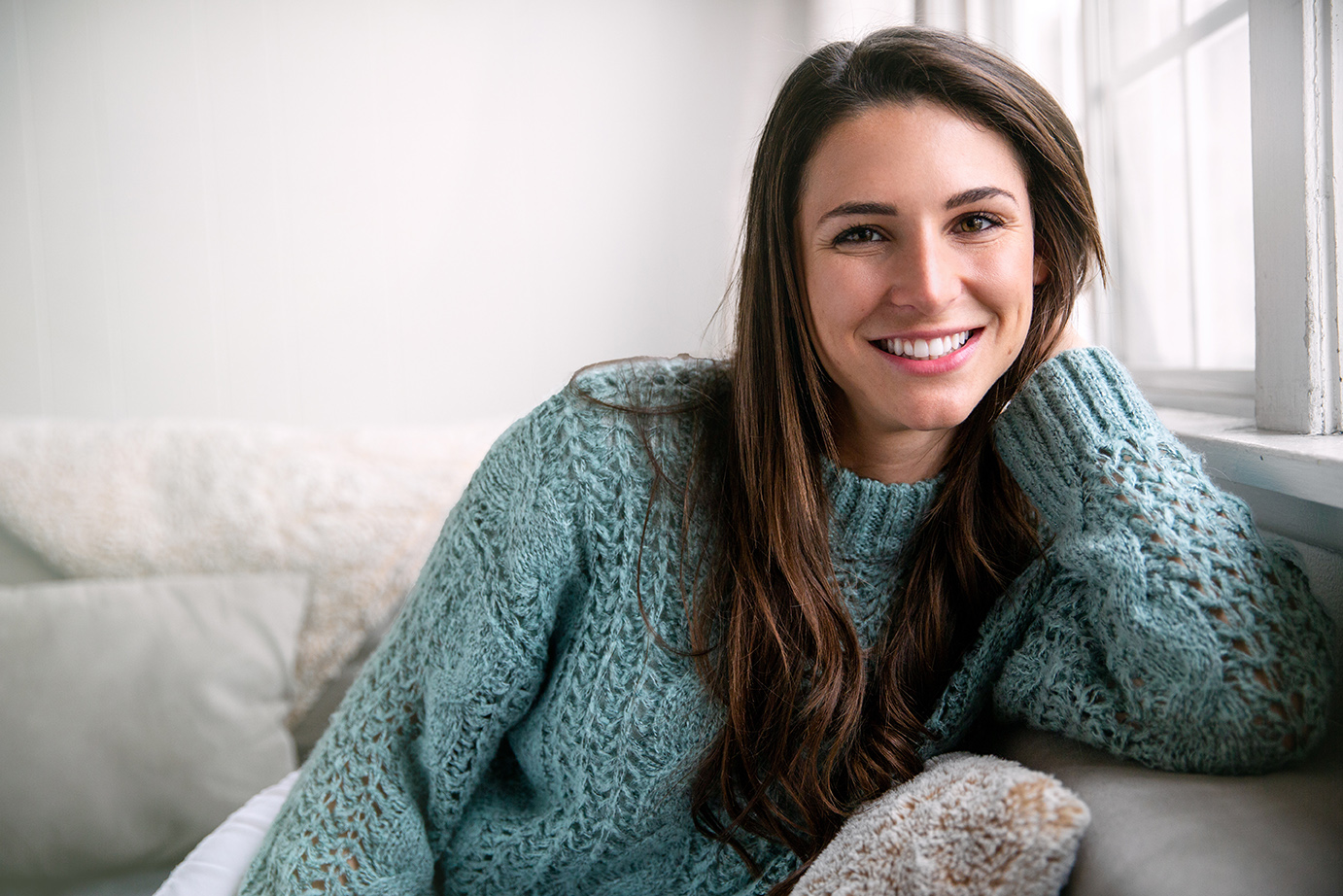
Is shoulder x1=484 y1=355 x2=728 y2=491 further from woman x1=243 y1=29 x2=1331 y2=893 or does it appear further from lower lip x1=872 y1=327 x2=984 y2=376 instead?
lower lip x1=872 y1=327 x2=984 y2=376

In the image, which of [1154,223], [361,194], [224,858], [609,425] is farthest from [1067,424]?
[361,194]

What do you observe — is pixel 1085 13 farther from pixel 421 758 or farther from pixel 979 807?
pixel 421 758

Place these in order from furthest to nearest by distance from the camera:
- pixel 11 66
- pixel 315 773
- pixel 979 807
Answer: pixel 11 66 → pixel 315 773 → pixel 979 807

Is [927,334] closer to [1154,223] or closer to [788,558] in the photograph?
[788,558]

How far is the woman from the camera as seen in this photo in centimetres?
85

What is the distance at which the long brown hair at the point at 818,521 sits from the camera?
872 mm

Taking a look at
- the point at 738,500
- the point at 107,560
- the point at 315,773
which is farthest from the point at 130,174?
the point at 738,500

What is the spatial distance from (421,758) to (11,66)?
1843 millimetres

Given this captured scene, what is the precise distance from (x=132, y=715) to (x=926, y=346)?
130cm

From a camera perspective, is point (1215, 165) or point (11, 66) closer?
point (1215, 165)

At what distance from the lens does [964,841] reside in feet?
1.97

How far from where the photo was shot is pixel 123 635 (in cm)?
131

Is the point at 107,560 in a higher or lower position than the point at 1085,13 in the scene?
lower

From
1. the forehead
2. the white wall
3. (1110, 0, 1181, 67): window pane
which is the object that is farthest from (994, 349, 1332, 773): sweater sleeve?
the white wall
